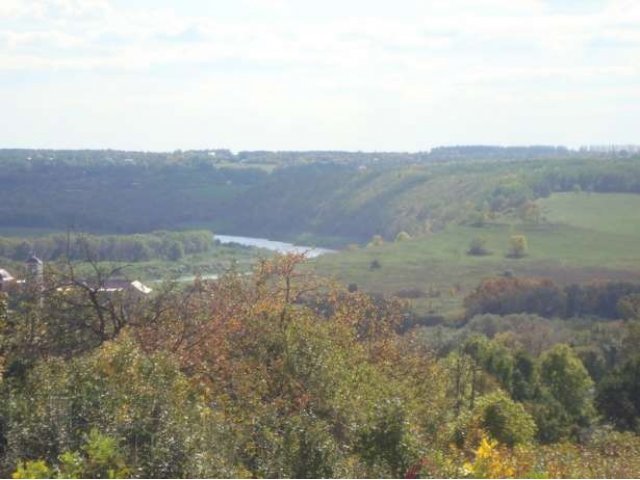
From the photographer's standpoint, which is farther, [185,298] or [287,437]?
[185,298]

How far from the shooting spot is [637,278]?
3132 inches

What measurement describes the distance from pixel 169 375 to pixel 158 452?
141 inches

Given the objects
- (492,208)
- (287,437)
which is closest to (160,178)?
(492,208)

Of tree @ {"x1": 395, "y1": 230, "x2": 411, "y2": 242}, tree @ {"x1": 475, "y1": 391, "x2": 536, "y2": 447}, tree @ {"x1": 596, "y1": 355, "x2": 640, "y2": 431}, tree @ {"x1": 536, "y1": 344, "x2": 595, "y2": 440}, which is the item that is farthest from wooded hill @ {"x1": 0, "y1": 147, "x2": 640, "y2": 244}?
tree @ {"x1": 475, "y1": 391, "x2": 536, "y2": 447}

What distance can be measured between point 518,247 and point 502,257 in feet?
7.88

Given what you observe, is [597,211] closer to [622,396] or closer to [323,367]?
[622,396]

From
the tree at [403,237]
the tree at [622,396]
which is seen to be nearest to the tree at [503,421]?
the tree at [622,396]

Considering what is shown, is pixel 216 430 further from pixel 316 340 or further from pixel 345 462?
pixel 316 340

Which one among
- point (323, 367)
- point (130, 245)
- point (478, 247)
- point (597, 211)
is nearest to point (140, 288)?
point (323, 367)

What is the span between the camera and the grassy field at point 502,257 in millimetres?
84312

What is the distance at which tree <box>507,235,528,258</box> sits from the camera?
316ft

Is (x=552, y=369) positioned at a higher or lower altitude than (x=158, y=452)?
lower

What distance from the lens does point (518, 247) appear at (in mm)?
97312

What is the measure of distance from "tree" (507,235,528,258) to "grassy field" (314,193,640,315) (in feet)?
2.44
